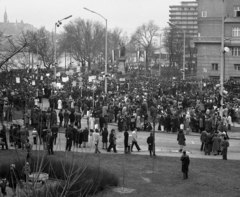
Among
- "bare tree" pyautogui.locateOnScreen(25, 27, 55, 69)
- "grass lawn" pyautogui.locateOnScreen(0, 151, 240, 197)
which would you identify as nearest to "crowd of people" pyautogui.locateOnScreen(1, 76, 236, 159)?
"grass lawn" pyautogui.locateOnScreen(0, 151, 240, 197)

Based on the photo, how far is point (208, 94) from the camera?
46938 mm

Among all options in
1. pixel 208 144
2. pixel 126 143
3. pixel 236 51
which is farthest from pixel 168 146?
pixel 236 51

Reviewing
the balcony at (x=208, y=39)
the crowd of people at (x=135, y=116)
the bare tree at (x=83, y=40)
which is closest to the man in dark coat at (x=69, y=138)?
the crowd of people at (x=135, y=116)

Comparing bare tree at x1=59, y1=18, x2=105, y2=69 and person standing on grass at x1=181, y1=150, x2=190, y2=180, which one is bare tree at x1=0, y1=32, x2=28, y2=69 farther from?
bare tree at x1=59, y1=18, x2=105, y2=69

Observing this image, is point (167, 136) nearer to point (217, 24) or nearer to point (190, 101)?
point (190, 101)

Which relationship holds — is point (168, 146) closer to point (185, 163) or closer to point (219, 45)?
point (185, 163)

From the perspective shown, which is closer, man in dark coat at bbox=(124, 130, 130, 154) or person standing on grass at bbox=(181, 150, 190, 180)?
person standing on grass at bbox=(181, 150, 190, 180)

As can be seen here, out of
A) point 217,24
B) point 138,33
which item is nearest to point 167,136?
point 217,24

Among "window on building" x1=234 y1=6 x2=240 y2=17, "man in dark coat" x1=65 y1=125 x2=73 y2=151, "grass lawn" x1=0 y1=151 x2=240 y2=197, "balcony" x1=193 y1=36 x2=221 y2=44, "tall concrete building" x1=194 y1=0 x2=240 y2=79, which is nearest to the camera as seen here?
"grass lawn" x1=0 y1=151 x2=240 y2=197

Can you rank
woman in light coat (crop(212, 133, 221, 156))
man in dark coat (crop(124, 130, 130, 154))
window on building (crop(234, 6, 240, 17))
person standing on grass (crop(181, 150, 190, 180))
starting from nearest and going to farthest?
person standing on grass (crop(181, 150, 190, 180)) → man in dark coat (crop(124, 130, 130, 154)) → woman in light coat (crop(212, 133, 221, 156)) → window on building (crop(234, 6, 240, 17))

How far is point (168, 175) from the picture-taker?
20188mm

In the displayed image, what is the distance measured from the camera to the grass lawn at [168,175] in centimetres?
1788

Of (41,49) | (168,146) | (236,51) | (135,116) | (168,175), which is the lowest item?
(168,175)

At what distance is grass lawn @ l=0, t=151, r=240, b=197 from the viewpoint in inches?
704
